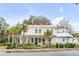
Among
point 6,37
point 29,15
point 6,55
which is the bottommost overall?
point 6,55

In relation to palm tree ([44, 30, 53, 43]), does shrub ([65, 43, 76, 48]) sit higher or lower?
lower

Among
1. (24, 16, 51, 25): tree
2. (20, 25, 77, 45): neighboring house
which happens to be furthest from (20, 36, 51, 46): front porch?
(24, 16, 51, 25): tree

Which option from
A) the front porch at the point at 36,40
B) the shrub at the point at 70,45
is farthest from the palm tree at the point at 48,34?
the shrub at the point at 70,45

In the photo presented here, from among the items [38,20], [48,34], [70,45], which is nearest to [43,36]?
[48,34]

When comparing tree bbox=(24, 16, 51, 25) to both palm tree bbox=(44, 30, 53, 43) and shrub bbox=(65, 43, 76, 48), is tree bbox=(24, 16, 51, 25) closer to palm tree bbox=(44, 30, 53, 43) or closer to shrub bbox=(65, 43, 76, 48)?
palm tree bbox=(44, 30, 53, 43)

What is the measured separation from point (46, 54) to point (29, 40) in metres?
0.22

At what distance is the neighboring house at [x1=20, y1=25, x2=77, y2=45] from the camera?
9.32ft

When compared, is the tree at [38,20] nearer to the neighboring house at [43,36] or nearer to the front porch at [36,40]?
the neighboring house at [43,36]

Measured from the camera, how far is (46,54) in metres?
2.85

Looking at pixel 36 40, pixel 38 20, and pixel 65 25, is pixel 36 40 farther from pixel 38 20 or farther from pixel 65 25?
pixel 65 25

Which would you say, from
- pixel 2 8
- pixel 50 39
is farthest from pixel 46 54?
pixel 2 8

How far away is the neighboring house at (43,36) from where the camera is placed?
9.32ft

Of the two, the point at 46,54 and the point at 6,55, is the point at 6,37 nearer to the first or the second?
the point at 6,55

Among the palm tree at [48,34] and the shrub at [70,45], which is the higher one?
the palm tree at [48,34]
